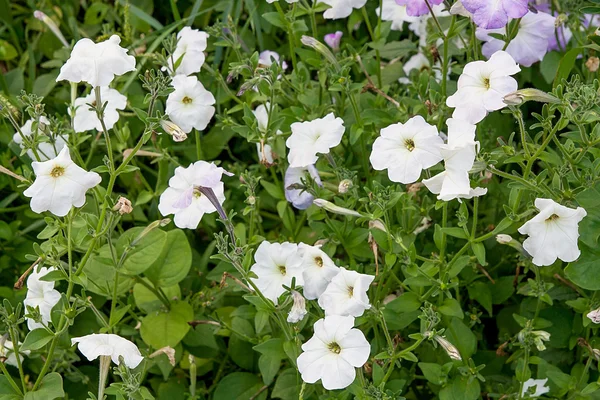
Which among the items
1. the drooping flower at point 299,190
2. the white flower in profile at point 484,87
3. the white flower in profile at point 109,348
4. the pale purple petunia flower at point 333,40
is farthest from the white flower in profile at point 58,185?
the pale purple petunia flower at point 333,40

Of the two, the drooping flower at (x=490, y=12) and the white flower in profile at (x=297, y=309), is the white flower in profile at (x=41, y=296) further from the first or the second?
the drooping flower at (x=490, y=12)

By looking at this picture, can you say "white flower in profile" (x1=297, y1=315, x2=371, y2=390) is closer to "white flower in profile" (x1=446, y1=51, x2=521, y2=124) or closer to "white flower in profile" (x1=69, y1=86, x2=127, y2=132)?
"white flower in profile" (x1=446, y1=51, x2=521, y2=124)

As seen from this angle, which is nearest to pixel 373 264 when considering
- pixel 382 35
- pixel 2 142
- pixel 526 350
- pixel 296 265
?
pixel 296 265

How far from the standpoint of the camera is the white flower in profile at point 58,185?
1637mm

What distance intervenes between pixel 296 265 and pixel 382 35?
953 mm

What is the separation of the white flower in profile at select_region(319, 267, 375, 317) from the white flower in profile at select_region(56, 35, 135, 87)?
0.68 metres

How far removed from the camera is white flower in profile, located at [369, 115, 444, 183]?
1649mm

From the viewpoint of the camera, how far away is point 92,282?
6.44ft

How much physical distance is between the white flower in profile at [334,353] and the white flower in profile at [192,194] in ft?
1.44

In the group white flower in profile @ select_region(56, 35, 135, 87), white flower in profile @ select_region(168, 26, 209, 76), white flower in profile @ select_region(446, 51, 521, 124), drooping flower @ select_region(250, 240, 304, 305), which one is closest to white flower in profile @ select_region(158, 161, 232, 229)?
drooping flower @ select_region(250, 240, 304, 305)

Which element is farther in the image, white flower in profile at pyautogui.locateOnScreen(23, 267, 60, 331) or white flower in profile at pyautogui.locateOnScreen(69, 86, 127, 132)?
white flower in profile at pyautogui.locateOnScreen(69, 86, 127, 132)

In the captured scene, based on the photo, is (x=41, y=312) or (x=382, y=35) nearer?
(x=41, y=312)

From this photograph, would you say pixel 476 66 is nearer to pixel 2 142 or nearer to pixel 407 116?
pixel 407 116

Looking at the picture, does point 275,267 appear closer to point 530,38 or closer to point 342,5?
point 342,5
